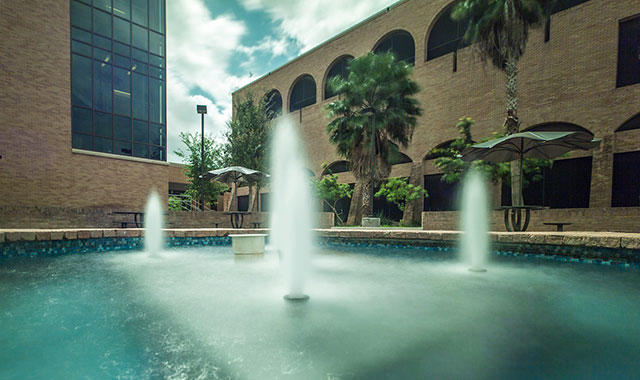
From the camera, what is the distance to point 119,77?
47.9ft

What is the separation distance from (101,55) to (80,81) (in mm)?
1654

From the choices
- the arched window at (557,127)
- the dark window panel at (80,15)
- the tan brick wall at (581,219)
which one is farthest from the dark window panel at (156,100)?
the arched window at (557,127)

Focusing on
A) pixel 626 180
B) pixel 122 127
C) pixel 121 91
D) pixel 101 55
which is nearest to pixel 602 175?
pixel 626 180

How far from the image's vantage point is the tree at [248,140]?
1778 cm

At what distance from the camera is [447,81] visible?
15.1m

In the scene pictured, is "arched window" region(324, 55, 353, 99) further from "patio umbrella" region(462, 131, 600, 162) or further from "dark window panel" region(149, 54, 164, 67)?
"patio umbrella" region(462, 131, 600, 162)

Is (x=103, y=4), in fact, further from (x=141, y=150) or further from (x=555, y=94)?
(x=555, y=94)

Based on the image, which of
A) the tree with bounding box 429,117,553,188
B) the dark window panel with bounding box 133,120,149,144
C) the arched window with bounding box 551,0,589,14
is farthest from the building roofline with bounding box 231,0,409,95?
the dark window panel with bounding box 133,120,149,144

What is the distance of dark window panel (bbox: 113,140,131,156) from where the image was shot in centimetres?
1408

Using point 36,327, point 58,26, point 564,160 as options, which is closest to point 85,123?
point 58,26

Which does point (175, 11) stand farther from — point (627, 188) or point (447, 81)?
point (627, 188)

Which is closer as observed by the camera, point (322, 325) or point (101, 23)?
point (322, 325)

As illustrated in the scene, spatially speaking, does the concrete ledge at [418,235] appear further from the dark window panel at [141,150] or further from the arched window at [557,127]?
the dark window panel at [141,150]

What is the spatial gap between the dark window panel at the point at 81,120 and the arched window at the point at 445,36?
16.6 m
